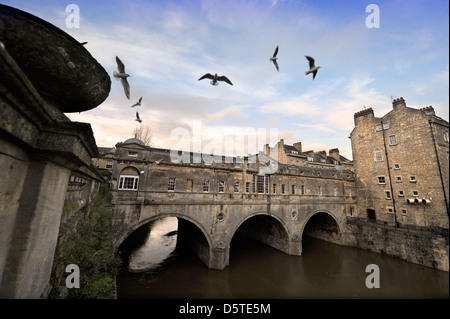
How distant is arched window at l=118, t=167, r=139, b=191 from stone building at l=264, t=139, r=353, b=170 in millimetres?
28257

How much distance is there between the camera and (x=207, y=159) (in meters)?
16.4

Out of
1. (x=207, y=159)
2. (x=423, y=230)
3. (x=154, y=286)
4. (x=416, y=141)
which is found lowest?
(x=154, y=286)

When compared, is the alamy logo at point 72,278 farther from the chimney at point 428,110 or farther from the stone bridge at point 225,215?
the chimney at point 428,110

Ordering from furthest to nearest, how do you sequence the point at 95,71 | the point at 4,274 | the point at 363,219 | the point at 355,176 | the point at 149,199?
1. the point at 355,176
2. the point at 363,219
3. the point at 149,199
4. the point at 95,71
5. the point at 4,274

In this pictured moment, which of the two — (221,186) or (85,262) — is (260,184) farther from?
(85,262)

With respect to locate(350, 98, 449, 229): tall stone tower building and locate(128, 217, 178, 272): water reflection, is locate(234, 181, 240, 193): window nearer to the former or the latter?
locate(128, 217, 178, 272): water reflection

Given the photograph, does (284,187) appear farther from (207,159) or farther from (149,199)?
(149,199)

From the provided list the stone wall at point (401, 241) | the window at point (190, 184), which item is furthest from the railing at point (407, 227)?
the window at point (190, 184)

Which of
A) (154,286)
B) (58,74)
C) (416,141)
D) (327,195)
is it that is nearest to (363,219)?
(327,195)

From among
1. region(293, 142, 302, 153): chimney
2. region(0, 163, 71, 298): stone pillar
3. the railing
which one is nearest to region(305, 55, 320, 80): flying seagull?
region(0, 163, 71, 298): stone pillar

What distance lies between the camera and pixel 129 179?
13.5 meters

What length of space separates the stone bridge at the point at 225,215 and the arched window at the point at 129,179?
1.52 feet

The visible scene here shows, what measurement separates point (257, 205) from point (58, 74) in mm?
17869

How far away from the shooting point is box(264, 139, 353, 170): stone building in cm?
3566
